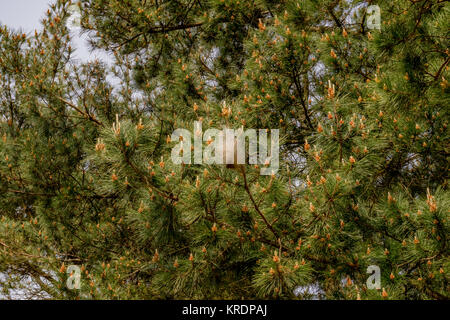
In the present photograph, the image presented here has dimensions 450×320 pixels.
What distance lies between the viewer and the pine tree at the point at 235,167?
218 centimetres

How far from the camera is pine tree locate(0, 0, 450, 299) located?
2176mm

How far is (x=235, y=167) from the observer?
167cm

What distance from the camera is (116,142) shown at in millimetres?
2023

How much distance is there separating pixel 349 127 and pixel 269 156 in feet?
1.62

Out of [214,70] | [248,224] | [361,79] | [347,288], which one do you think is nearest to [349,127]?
[248,224]
